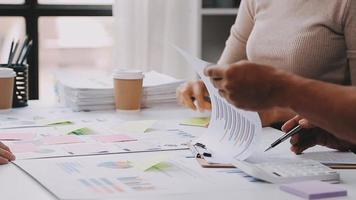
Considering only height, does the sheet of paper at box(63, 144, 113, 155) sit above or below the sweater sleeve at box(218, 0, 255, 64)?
below

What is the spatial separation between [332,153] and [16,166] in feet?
2.10

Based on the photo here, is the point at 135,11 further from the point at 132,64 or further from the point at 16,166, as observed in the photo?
the point at 16,166

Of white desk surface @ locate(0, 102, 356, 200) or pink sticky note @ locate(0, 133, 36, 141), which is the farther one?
pink sticky note @ locate(0, 133, 36, 141)

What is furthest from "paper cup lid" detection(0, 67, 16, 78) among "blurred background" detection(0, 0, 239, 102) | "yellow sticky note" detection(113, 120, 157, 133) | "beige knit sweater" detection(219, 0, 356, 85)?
"blurred background" detection(0, 0, 239, 102)

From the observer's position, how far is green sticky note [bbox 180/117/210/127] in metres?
1.70

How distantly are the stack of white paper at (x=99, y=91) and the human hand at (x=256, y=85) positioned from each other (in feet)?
2.92

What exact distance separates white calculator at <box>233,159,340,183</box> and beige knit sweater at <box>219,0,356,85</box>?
68cm

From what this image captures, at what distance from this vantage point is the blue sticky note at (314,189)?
3.40ft

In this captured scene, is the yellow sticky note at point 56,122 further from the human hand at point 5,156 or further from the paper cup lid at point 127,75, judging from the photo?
the human hand at point 5,156

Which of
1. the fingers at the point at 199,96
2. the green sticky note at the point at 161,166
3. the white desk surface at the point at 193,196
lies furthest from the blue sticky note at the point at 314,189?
the fingers at the point at 199,96

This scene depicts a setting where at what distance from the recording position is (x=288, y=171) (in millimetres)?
1167

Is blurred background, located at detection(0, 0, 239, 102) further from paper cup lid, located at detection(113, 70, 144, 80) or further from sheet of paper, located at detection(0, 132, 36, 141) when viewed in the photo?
sheet of paper, located at detection(0, 132, 36, 141)

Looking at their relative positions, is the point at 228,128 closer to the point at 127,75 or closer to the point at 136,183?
the point at 136,183

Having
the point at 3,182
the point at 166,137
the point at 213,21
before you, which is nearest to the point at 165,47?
the point at 213,21
